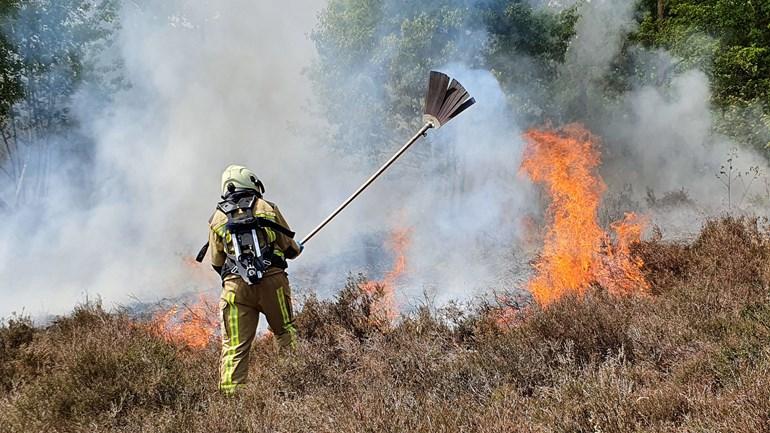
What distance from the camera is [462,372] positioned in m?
3.43

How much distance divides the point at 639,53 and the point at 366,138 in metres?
5.62

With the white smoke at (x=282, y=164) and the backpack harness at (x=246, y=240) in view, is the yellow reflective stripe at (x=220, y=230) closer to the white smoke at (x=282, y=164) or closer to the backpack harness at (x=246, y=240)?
the backpack harness at (x=246, y=240)

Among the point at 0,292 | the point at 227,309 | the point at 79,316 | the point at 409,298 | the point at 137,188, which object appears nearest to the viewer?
the point at 227,309

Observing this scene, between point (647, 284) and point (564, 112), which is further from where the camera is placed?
point (564, 112)

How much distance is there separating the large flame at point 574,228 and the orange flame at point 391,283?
1431 mm

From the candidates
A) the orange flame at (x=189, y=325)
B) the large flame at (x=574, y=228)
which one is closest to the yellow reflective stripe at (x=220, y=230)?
the orange flame at (x=189, y=325)

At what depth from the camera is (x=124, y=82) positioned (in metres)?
11.7

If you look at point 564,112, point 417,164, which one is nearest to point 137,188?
point 417,164

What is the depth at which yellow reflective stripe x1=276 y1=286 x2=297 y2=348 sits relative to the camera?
4248mm

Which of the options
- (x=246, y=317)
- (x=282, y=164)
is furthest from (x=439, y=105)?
(x=282, y=164)

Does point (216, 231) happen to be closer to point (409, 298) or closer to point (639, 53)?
point (409, 298)

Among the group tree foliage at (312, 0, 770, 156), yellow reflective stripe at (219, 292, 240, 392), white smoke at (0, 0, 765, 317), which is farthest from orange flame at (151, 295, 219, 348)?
tree foliage at (312, 0, 770, 156)

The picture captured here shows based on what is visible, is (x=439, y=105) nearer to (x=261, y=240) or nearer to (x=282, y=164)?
(x=261, y=240)

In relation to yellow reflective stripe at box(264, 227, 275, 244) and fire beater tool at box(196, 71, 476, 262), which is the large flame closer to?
fire beater tool at box(196, 71, 476, 262)
